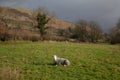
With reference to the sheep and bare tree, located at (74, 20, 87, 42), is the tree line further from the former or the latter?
the sheep

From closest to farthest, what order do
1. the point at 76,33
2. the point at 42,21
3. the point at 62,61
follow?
the point at 62,61, the point at 42,21, the point at 76,33

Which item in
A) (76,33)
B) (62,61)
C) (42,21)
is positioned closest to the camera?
(62,61)

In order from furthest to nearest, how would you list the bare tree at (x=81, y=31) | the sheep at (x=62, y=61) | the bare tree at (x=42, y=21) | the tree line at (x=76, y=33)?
the bare tree at (x=81, y=31), the bare tree at (x=42, y=21), the tree line at (x=76, y=33), the sheep at (x=62, y=61)

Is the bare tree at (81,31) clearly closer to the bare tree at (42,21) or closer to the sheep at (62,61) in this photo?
the bare tree at (42,21)

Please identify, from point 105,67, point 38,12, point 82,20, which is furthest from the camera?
point 82,20

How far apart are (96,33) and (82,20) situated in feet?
55.4

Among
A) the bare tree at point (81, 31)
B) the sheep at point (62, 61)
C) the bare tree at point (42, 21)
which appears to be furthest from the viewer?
the bare tree at point (81, 31)

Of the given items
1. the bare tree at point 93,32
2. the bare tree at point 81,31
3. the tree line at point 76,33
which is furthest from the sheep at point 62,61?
the bare tree at point 93,32

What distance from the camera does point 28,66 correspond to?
21.2m

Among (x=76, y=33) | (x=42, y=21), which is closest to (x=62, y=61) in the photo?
(x=42, y=21)

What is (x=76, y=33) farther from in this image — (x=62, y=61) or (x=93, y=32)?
(x=62, y=61)

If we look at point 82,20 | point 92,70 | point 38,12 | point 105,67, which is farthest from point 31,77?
point 82,20

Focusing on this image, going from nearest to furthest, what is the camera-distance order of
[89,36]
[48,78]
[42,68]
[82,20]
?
[48,78] < [42,68] < [89,36] < [82,20]

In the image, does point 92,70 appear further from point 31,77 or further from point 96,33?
point 96,33
